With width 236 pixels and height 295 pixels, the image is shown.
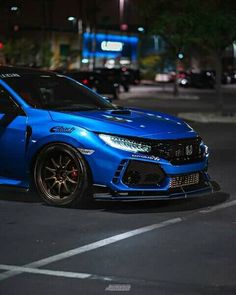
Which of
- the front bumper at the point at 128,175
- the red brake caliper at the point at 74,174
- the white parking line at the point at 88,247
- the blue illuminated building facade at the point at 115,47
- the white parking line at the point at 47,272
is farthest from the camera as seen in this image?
the blue illuminated building facade at the point at 115,47

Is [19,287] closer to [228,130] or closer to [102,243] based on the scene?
[102,243]

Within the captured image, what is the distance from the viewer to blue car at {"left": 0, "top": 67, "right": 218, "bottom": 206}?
24.9 ft

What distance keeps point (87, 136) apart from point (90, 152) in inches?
7.2

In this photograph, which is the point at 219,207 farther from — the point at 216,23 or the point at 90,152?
the point at 216,23

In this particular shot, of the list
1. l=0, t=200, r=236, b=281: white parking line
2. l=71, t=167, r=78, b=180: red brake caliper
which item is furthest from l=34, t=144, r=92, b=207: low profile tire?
l=0, t=200, r=236, b=281: white parking line

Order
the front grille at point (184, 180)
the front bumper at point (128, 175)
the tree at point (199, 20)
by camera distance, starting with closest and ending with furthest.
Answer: the front bumper at point (128, 175)
the front grille at point (184, 180)
the tree at point (199, 20)

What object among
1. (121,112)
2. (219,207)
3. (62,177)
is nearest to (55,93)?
(121,112)

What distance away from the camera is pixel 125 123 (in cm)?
780

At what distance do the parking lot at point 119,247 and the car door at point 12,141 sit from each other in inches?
18.0

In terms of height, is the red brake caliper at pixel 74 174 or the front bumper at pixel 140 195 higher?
the red brake caliper at pixel 74 174

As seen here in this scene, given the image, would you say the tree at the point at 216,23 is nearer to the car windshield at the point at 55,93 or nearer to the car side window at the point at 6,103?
the car windshield at the point at 55,93

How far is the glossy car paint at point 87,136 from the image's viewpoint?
7594mm

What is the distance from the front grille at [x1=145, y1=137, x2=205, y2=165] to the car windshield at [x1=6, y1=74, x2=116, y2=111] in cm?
126

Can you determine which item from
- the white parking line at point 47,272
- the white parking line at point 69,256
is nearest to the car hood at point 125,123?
the white parking line at point 69,256
